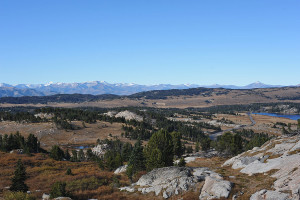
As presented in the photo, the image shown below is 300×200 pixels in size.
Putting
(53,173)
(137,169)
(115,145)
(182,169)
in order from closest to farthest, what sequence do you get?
(182,169) → (53,173) → (137,169) → (115,145)

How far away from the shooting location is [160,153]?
6488 cm

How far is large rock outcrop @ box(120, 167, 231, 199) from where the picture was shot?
3598 centimetres

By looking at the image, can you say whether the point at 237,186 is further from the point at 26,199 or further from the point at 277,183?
the point at 26,199

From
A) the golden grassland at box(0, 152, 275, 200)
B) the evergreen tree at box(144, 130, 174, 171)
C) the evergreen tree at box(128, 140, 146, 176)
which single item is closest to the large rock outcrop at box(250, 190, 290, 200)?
the golden grassland at box(0, 152, 275, 200)

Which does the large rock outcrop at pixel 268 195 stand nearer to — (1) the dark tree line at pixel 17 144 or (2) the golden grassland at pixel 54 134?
(1) the dark tree line at pixel 17 144

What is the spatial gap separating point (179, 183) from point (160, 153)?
24.4 metres

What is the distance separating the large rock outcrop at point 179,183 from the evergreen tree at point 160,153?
15174 millimetres

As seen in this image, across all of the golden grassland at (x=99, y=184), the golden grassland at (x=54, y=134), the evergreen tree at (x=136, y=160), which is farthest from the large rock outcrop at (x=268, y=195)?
the golden grassland at (x=54, y=134)

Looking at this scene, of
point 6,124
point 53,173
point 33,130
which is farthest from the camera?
point 6,124

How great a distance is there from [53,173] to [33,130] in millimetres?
141041

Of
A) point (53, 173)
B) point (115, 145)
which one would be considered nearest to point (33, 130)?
point (115, 145)

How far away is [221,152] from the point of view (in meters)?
121

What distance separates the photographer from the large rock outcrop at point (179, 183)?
118 ft

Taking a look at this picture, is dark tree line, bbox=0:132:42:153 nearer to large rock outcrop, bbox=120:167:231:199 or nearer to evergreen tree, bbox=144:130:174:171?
evergreen tree, bbox=144:130:174:171
